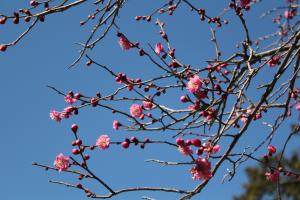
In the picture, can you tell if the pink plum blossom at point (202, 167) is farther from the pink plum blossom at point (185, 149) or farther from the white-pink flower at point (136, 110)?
the white-pink flower at point (136, 110)

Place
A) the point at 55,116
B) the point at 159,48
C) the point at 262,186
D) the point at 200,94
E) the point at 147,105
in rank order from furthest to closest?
the point at 262,186 < the point at 55,116 < the point at 159,48 < the point at 147,105 < the point at 200,94

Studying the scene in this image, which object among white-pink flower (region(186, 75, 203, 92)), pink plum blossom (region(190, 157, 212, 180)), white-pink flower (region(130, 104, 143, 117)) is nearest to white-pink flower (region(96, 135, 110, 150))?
white-pink flower (region(130, 104, 143, 117))

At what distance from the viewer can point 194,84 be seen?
292 cm

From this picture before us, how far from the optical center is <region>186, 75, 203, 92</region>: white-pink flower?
9.48 feet

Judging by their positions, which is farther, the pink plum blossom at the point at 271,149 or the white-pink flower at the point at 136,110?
the white-pink flower at the point at 136,110

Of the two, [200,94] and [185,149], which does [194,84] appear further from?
[185,149]

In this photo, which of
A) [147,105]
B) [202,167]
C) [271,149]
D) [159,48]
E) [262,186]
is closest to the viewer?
[202,167]

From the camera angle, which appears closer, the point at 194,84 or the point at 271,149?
the point at 194,84

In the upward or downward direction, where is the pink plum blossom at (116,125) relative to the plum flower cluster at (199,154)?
upward

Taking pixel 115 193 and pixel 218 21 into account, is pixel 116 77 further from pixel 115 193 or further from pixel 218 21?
pixel 218 21

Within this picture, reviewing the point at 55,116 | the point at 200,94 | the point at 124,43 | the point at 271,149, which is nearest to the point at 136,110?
the point at 124,43

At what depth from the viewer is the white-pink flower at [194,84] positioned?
289cm

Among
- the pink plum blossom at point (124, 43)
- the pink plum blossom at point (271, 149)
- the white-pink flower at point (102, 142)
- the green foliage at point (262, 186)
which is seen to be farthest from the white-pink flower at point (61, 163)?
the green foliage at point (262, 186)

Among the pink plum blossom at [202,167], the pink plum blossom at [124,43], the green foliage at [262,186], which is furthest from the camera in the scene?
the green foliage at [262,186]
